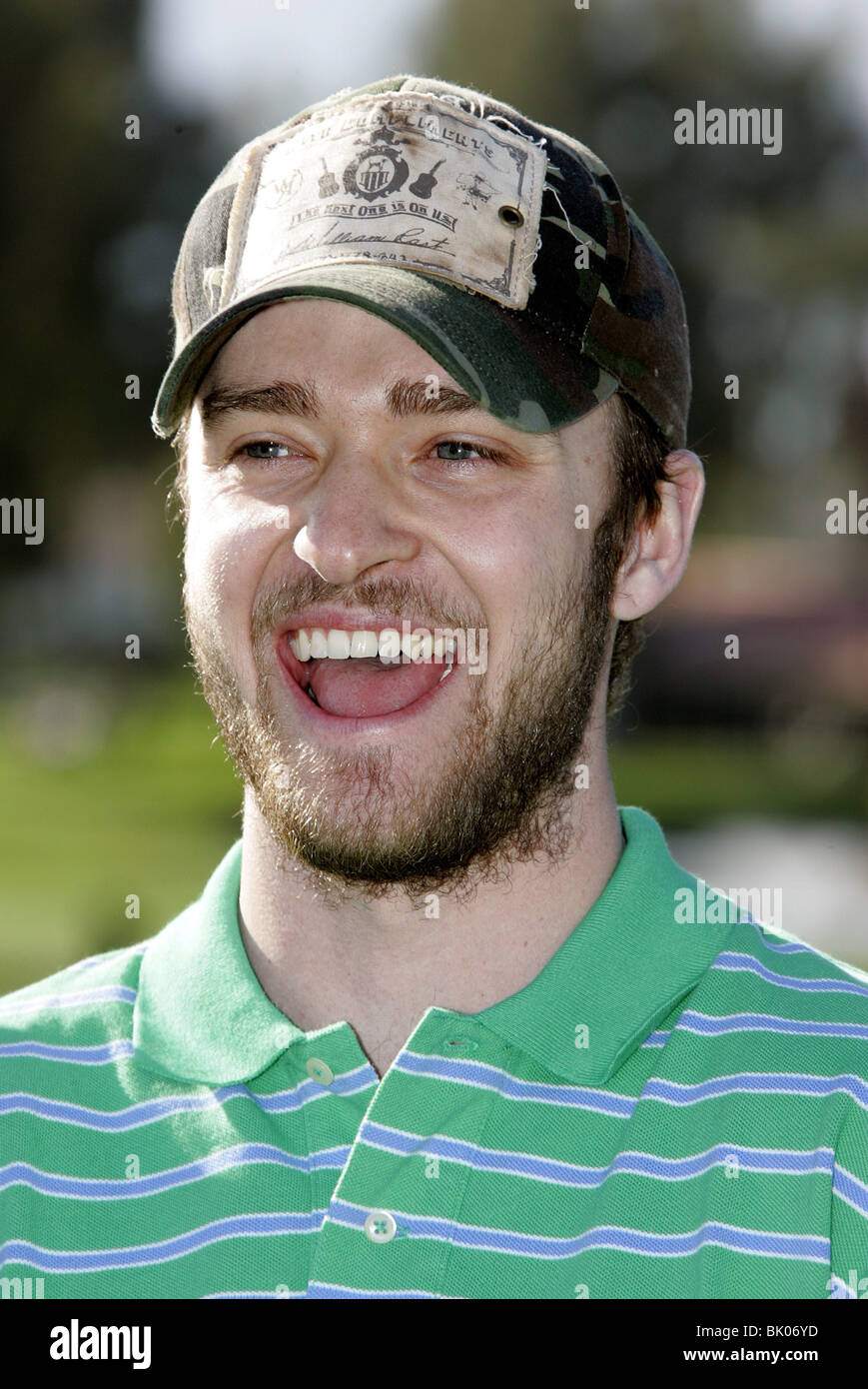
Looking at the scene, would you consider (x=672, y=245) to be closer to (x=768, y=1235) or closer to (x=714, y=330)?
(x=714, y=330)

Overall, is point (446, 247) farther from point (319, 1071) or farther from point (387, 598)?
point (319, 1071)

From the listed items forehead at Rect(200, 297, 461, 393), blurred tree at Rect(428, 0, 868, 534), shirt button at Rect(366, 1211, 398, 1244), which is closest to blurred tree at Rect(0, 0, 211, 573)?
blurred tree at Rect(428, 0, 868, 534)

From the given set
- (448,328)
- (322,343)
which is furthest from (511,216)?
(322,343)

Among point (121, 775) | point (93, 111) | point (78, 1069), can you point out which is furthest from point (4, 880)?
point (78, 1069)

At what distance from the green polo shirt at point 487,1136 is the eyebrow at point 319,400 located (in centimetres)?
78

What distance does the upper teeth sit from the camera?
2375mm

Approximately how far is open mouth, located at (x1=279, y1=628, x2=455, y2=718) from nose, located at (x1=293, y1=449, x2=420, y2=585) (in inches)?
4.3

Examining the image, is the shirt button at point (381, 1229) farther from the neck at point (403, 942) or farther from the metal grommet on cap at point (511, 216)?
the metal grommet on cap at point (511, 216)

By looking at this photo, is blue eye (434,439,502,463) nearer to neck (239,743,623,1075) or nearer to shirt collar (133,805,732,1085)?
neck (239,743,623,1075)

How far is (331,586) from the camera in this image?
7.74 ft

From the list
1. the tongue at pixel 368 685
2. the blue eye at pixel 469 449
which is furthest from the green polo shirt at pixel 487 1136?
the blue eye at pixel 469 449

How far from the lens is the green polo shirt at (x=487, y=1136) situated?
2.09 meters

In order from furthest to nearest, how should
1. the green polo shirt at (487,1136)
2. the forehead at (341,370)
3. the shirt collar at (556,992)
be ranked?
the forehead at (341,370)
the shirt collar at (556,992)
the green polo shirt at (487,1136)
